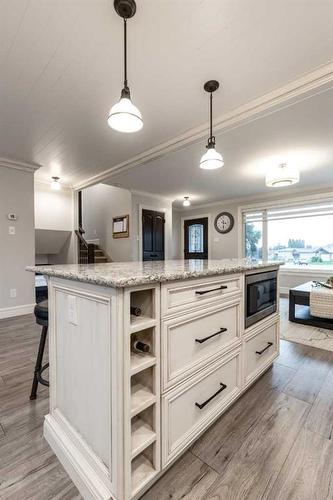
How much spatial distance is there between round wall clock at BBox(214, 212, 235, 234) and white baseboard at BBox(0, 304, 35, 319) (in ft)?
16.5

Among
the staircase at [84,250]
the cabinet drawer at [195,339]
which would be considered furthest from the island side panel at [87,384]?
the staircase at [84,250]

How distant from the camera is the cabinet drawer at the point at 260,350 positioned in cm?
165

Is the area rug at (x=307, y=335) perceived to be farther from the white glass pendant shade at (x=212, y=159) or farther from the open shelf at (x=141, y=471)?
the open shelf at (x=141, y=471)

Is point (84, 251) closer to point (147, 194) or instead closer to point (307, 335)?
point (147, 194)

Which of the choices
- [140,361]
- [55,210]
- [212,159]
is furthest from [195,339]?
[55,210]

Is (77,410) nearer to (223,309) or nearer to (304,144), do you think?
(223,309)

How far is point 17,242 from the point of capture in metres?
3.79

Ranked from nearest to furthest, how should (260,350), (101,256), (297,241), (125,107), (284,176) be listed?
1. (125,107)
2. (260,350)
3. (284,176)
4. (297,241)
5. (101,256)

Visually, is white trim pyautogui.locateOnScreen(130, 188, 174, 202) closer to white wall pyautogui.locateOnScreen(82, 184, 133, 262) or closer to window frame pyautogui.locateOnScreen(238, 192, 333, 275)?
white wall pyautogui.locateOnScreen(82, 184, 133, 262)

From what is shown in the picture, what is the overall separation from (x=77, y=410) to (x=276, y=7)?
7.95ft

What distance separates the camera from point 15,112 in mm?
2426

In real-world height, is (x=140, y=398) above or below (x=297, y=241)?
below

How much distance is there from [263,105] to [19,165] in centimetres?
365

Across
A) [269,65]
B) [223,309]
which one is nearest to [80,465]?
[223,309]
